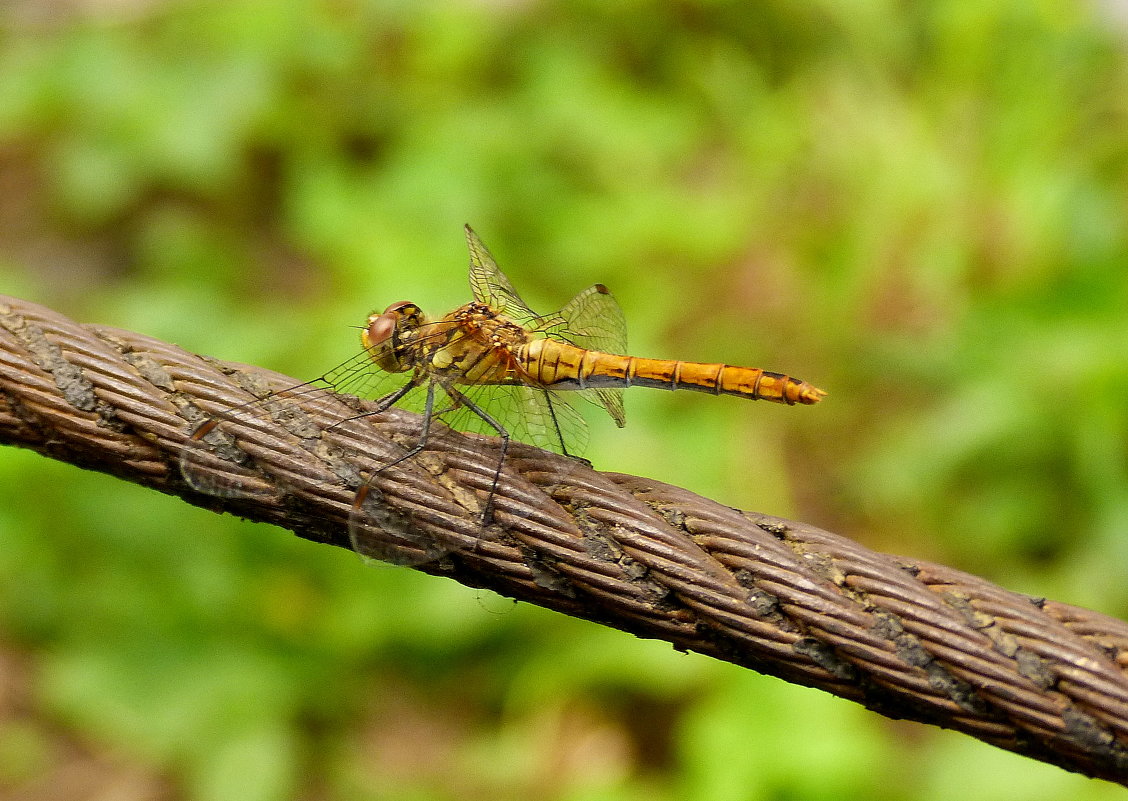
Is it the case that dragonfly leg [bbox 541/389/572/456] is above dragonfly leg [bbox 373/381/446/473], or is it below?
above

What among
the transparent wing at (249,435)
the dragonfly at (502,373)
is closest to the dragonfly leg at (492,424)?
the dragonfly at (502,373)

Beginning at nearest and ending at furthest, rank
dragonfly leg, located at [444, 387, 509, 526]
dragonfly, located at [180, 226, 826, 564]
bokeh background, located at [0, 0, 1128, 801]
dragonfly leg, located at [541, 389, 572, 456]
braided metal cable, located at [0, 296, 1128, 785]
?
braided metal cable, located at [0, 296, 1128, 785] → dragonfly leg, located at [444, 387, 509, 526] → dragonfly, located at [180, 226, 826, 564] → dragonfly leg, located at [541, 389, 572, 456] → bokeh background, located at [0, 0, 1128, 801]

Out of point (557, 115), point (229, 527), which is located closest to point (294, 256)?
point (557, 115)

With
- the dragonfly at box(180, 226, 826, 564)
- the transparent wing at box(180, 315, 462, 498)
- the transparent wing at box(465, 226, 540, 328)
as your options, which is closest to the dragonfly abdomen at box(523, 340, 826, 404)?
Result: the dragonfly at box(180, 226, 826, 564)

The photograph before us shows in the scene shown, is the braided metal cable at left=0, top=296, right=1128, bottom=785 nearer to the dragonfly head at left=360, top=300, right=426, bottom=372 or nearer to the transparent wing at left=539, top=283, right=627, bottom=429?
the dragonfly head at left=360, top=300, right=426, bottom=372

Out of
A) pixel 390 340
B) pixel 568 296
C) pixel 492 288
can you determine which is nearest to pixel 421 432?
pixel 390 340

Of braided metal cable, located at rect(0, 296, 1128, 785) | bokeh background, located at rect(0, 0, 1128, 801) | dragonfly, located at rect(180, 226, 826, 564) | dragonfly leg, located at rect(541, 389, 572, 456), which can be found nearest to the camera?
braided metal cable, located at rect(0, 296, 1128, 785)

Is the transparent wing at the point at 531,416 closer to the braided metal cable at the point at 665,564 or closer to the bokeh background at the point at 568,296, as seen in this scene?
the braided metal cable at the point at 665,564
